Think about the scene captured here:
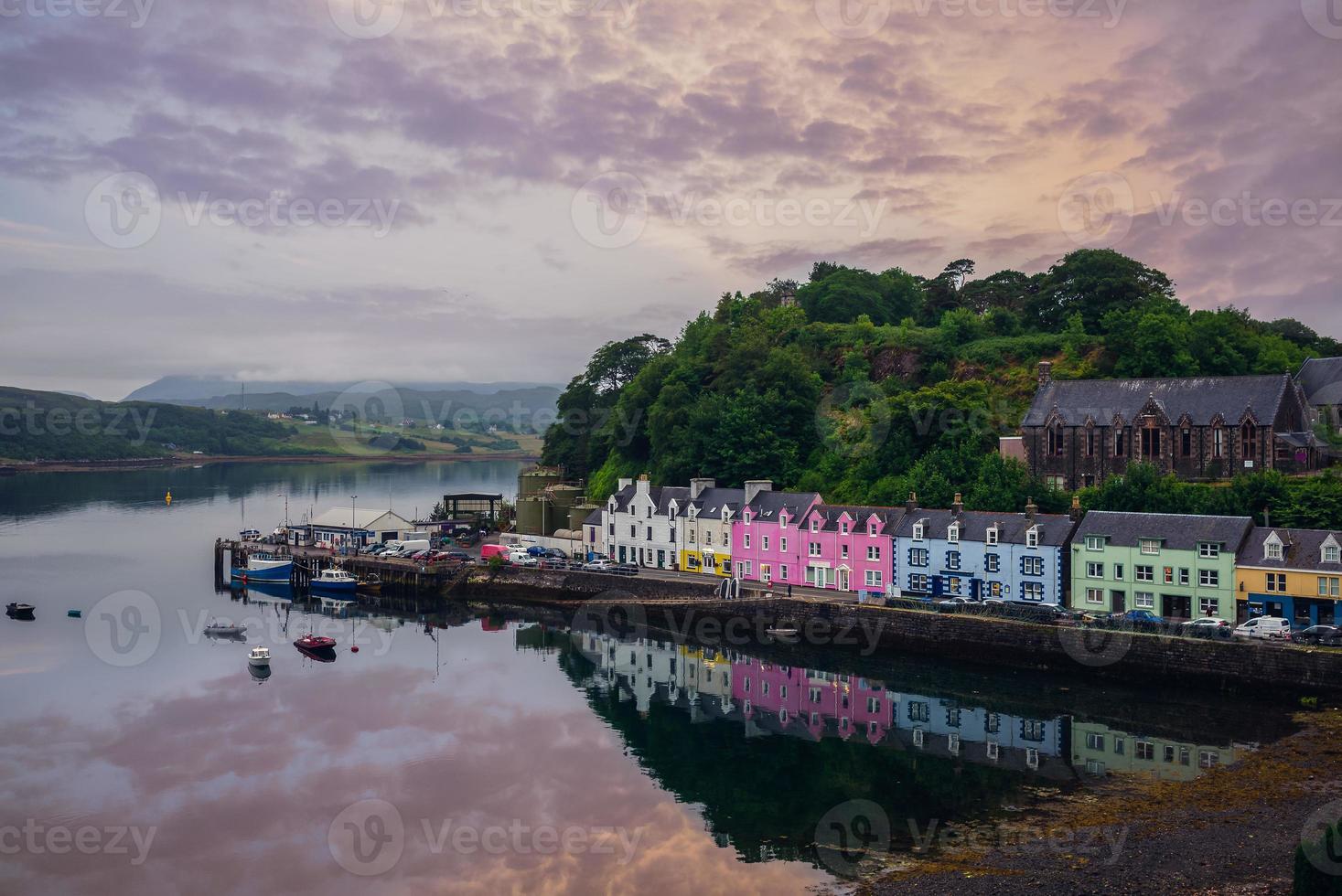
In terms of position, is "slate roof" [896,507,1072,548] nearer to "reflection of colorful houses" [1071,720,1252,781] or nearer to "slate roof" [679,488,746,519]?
"slate roof" [679,488,746,519]

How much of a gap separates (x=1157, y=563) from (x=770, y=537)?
21.3 m

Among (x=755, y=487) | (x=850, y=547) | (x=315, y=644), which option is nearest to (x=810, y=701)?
(x=850, y=547)

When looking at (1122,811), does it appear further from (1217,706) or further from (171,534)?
(171,534)

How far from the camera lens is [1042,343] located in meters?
76.1

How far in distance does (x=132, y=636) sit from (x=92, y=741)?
65.6 feet

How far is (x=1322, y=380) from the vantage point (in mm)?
61656

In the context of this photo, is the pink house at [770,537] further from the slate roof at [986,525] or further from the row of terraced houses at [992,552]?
the slate roof at [986,525]

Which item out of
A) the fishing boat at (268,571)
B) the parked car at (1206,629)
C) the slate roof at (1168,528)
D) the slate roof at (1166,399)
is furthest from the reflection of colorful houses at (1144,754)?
→ the fishing boat at (268,571)

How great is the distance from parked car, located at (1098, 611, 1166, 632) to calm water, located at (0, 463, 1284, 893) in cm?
285

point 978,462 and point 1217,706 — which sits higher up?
point 978,462

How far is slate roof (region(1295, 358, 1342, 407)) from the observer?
59787mm

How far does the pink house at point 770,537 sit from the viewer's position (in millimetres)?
57906

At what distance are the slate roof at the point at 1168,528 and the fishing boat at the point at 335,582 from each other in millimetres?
48160

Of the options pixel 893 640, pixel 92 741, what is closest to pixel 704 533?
pixel 893 640
